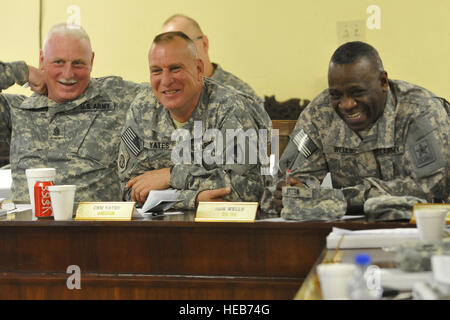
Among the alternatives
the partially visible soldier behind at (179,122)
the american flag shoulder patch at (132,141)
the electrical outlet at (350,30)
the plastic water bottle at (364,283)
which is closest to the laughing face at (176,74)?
the partially visible soldier behind at (179,122)

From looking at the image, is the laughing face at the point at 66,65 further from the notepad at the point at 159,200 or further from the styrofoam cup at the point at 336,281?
the styrofoam cup at the point at 336,281

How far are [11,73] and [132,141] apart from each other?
31.2 inches

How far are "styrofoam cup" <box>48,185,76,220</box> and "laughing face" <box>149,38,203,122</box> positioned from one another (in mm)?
850

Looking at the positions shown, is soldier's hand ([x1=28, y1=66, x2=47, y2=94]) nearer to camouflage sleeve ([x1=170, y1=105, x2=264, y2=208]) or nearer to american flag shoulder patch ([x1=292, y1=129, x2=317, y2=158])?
camouflage sleeve ([x1=170, y1=105, x2=264, y2=208])

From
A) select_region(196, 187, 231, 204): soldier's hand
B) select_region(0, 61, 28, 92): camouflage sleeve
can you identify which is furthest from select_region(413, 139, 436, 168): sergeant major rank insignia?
select_region(0, 61, 28, 92): camouflage sleeve

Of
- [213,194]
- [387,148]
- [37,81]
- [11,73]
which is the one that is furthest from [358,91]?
[11,73]

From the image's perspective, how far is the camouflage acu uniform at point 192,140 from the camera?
2.62 m

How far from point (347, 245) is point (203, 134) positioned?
1.42 m

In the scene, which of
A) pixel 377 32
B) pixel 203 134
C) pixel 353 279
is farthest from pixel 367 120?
pixel 377 32

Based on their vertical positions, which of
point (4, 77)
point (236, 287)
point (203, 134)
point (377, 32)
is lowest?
point (236, 287)

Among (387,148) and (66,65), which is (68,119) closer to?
(66,65)

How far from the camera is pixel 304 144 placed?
270 cm
